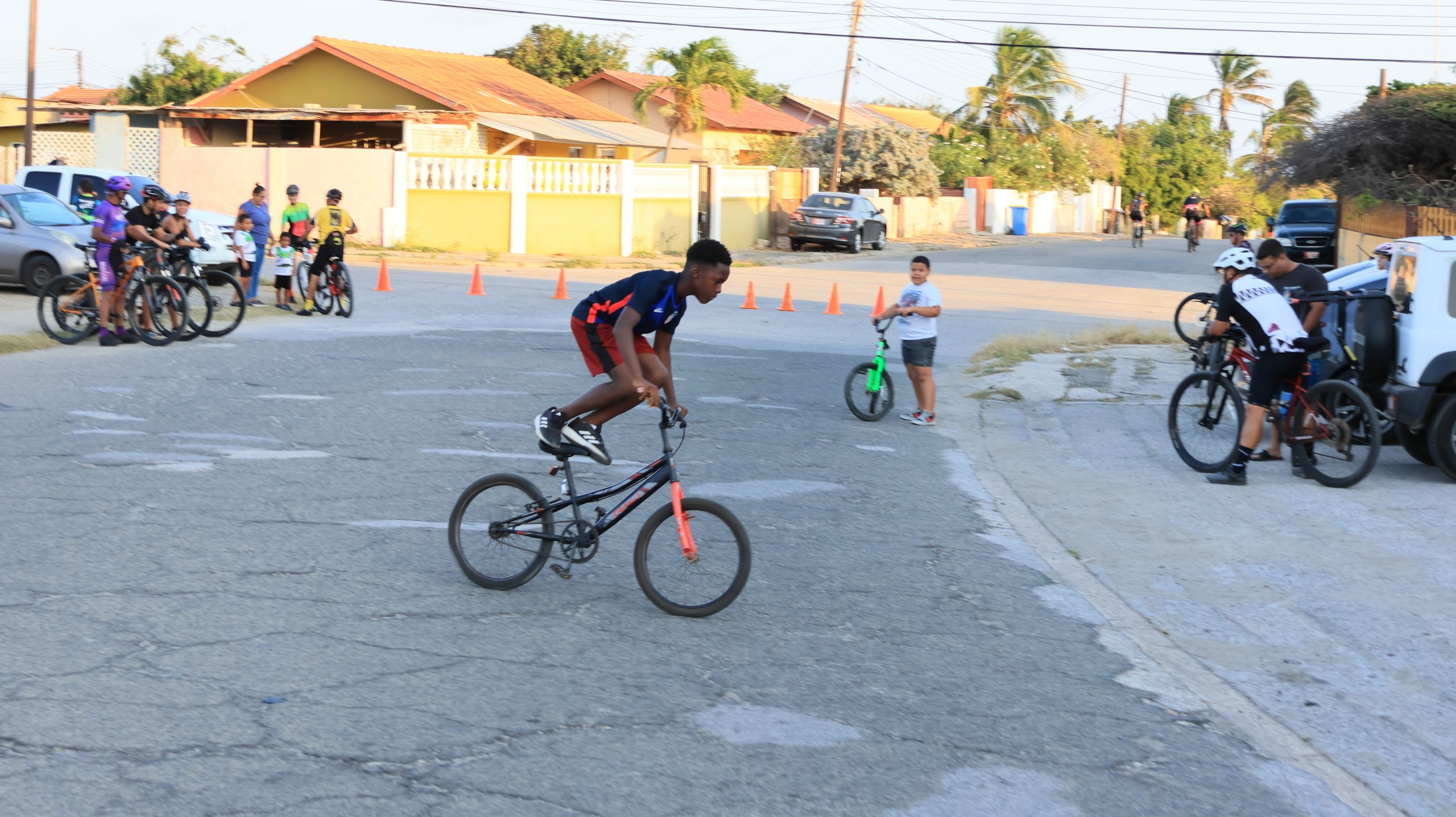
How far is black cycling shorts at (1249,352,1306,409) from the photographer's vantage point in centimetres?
968

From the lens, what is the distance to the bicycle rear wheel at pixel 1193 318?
17734 millimetres

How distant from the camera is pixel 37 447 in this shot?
30.1 feet

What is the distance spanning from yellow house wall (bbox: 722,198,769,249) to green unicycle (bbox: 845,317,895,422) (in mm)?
27038

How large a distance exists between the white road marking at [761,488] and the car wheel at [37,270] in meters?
13.9

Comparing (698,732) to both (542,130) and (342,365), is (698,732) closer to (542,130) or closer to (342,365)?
(342,365)

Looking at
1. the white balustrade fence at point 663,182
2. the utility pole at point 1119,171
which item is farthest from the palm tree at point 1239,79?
the white balustrade fence at point 663,182

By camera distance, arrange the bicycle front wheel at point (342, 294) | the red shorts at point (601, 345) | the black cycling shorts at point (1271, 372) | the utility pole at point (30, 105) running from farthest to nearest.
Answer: the utility pole at point (30, 105) < the bicycle front wheel at point (342, 294) < the black cycling shorts at point (1271, 372) < the red shorts at point (601, 345)

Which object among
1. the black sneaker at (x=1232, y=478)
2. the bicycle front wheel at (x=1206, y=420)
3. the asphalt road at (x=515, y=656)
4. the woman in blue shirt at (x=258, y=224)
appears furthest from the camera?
the woman in blue shirt at (x=258, y=224)

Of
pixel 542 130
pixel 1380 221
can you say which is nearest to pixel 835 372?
pixel 1380 221

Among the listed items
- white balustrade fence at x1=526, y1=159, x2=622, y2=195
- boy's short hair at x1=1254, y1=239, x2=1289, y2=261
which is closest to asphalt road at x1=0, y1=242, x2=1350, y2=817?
boy's short hair at x1=1254, y1=239, x2=1289, y2=261

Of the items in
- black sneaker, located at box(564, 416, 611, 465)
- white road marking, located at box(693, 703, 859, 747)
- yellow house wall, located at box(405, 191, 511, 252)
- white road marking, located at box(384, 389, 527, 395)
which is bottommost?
white road marking, located at box(693, 703, 859, 747)

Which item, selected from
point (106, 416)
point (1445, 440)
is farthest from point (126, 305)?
point (1445, 440)

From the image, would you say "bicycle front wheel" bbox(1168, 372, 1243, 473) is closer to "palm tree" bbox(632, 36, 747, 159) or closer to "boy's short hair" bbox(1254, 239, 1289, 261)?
"boy's short hair" bbox(1254, 239, 1289, 261)

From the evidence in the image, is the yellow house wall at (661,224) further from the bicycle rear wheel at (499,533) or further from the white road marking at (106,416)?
the bicycle rear wheel at (499,533)
